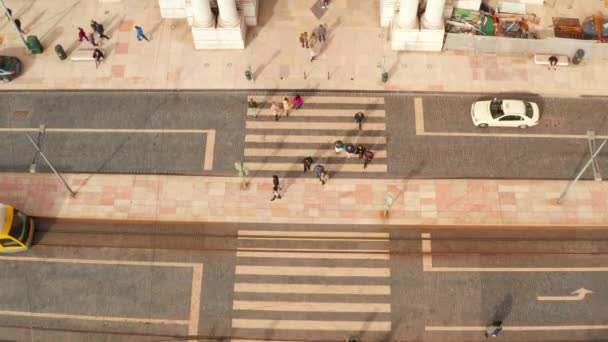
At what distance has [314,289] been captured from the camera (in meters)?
35.7

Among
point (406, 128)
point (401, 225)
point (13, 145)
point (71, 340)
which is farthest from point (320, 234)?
point (13, 145)

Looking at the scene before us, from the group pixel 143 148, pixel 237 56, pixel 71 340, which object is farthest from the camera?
pixel 237 56

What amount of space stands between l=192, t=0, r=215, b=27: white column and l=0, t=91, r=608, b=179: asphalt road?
5.25 m

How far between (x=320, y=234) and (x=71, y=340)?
17.3 m

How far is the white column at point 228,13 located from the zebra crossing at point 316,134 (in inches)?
236

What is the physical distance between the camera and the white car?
39.1 m

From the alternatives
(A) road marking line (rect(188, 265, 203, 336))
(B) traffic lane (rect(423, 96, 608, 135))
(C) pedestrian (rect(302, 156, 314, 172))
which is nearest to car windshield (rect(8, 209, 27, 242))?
(A) road marking line (rect(188, 265, 203, 336))

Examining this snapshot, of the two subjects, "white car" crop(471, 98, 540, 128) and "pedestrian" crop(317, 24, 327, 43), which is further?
"pedestrian" crop(317, 24, 327, 43)

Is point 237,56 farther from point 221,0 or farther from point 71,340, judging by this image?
point 71,340

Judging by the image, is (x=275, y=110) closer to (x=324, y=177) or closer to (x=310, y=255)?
(x=324, y=177)

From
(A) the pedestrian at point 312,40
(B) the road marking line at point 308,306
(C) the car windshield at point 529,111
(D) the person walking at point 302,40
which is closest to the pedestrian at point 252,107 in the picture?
(D) the person walking at point 302,40

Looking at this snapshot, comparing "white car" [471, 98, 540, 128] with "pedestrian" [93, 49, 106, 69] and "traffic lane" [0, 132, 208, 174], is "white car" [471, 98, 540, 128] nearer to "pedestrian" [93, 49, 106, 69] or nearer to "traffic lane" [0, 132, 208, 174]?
"traffic lane" [0, 132, 208, 174]

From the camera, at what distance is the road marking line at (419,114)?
1575 inches

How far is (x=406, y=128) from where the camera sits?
40.1m
